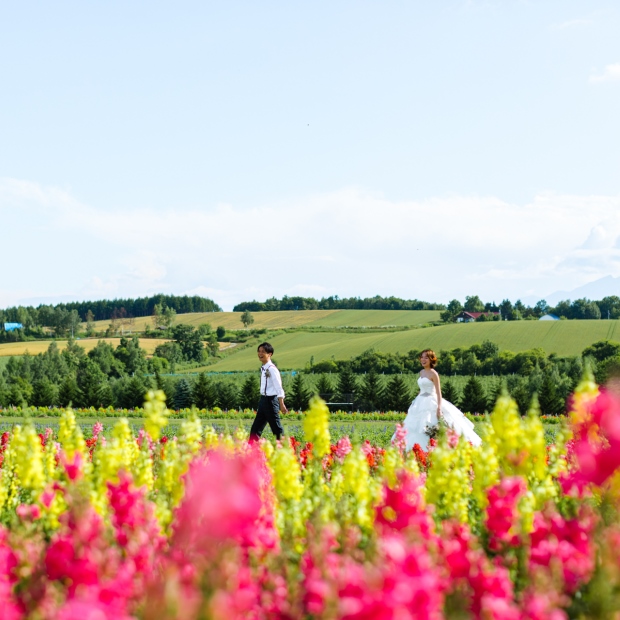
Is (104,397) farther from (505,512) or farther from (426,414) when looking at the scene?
(505,512)

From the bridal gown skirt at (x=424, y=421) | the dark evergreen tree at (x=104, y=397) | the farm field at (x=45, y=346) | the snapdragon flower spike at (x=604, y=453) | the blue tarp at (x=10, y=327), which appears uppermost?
the snapdragon flower spike at (x=604, y=453)

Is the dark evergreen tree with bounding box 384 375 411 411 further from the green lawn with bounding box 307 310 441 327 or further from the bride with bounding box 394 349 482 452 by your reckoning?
the green lawn with bounding box 307 310 441 327

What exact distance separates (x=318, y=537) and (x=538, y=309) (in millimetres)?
100743

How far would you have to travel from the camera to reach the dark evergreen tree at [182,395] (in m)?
34.8

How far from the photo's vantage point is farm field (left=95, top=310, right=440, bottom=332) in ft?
314

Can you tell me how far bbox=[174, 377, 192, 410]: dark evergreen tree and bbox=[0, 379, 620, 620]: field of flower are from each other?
28.5 meters

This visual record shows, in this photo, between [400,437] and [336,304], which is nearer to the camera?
[400,437]

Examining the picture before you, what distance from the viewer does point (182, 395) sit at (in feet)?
115

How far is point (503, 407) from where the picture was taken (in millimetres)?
5371

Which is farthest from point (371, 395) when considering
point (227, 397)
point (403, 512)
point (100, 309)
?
point (100, 309)

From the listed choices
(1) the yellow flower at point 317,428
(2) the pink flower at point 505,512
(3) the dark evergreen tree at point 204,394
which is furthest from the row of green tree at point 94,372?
(2) the pink flower at point 505,512

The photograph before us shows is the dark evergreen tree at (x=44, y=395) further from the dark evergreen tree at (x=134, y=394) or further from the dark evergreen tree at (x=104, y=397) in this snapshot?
the dark evergreen tree at (x=134, y=394)

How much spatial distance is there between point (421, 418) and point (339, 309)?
325 feet

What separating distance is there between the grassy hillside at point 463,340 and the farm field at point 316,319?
16.6m
